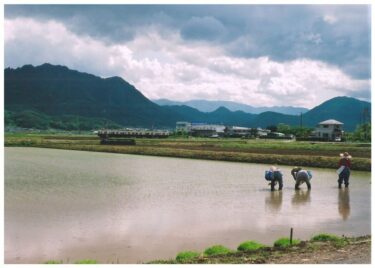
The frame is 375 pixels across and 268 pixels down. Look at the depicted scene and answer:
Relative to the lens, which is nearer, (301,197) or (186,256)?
(186,256)

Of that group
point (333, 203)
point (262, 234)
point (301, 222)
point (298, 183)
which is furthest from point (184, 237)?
point (298, 183)

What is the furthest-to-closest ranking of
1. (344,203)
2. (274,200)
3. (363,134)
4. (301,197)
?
1. (363,134)
2. (301,197)
3. (274,200)
4. (344,203)

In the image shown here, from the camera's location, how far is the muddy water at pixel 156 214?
10742mm

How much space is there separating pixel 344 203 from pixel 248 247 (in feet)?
26.4

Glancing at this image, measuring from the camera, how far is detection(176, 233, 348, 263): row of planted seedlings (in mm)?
9422

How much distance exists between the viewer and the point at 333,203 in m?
17.1

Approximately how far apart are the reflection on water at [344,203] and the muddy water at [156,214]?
0.03 metres

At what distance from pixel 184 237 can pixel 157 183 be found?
1112 cm

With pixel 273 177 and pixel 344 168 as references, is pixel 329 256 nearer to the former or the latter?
pixel 273 177

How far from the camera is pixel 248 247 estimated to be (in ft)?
33.4

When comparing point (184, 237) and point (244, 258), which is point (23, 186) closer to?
point (184, 237)

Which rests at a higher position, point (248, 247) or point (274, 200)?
point (248, 247)

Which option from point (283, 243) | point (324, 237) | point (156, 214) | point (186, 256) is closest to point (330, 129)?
point (156, 214)

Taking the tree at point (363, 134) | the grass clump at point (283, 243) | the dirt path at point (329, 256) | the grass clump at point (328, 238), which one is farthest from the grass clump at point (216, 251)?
the tree at point (363, 134)
